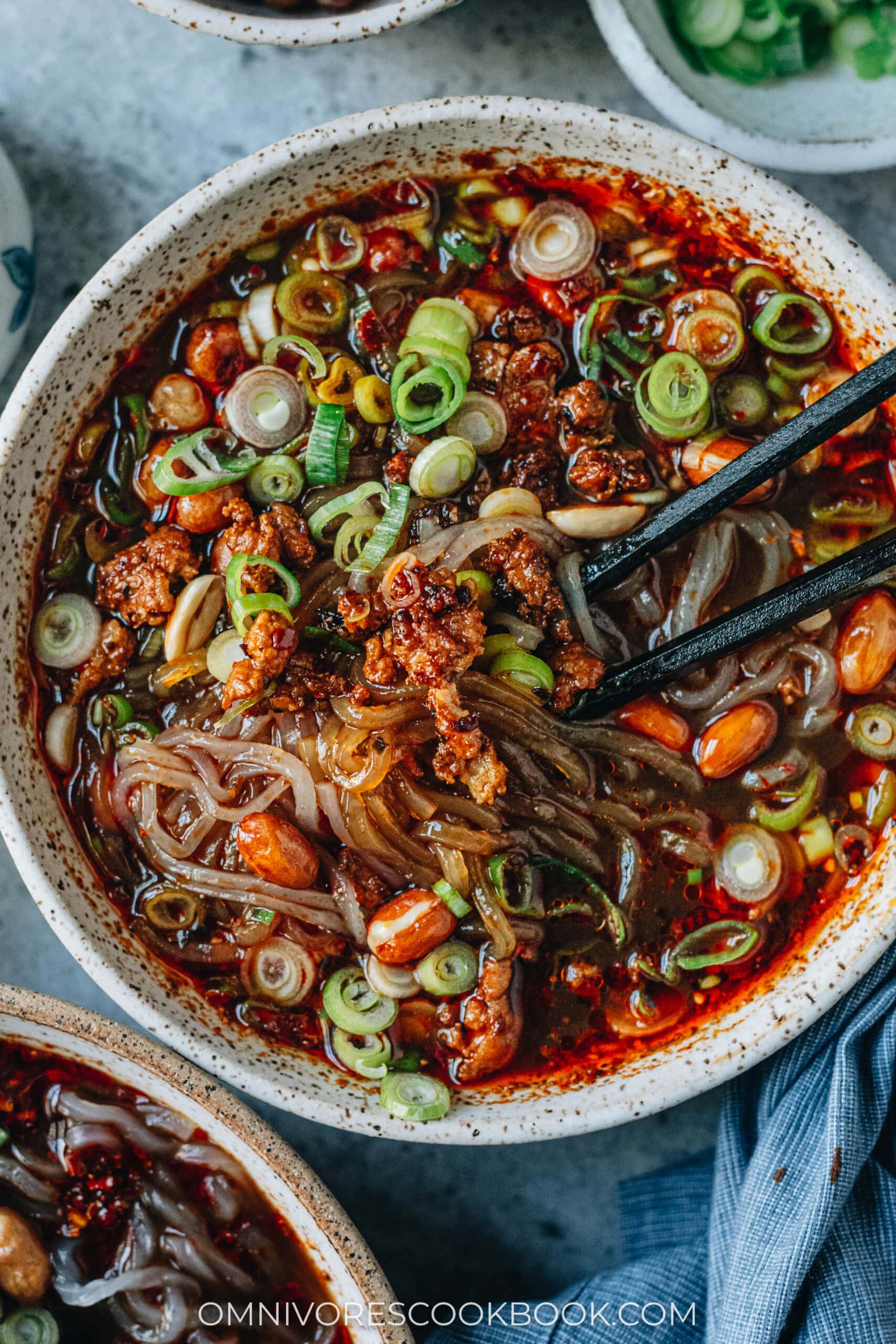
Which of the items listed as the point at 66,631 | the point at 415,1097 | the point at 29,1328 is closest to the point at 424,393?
the point at 66,631

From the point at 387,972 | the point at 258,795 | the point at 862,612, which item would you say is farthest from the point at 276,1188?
the point at 862,612

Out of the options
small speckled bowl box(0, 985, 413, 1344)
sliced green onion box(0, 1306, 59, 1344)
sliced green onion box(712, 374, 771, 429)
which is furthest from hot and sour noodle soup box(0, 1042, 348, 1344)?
sliced green onion box(712, 374, 771, 429)

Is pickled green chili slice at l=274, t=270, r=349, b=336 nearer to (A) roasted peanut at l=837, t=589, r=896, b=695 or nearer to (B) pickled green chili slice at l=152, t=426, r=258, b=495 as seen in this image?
(B) pickled green chili slice at l=152, t=426, r=258, b=495

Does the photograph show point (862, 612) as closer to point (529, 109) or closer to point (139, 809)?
point (529, 109)

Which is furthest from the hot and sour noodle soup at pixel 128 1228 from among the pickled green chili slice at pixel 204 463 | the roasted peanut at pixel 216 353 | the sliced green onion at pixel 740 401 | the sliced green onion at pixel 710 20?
the sliced green onion at pixel 710 20

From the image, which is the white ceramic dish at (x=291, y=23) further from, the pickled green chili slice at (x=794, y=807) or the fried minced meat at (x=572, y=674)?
the pickled green chili slice at (x=794, y=807)

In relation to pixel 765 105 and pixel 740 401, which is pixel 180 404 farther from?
pixel 765 105
